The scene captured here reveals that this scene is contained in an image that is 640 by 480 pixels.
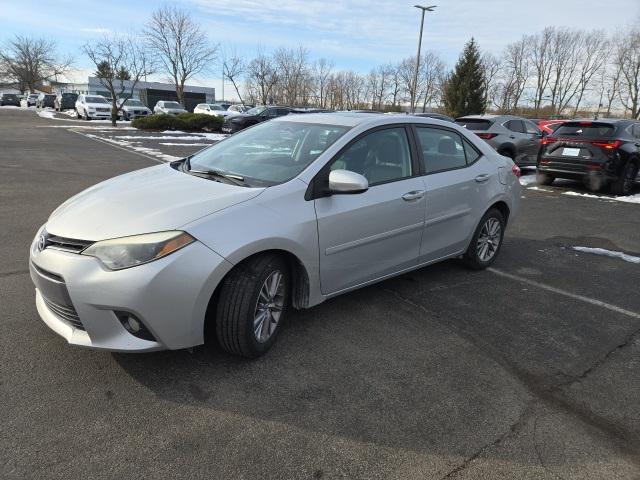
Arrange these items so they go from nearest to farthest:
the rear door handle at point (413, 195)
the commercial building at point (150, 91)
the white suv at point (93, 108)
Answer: the rear door handle at point (413, 195)
the white suv at point (93, 108)
the commercial building at point (150, 91)

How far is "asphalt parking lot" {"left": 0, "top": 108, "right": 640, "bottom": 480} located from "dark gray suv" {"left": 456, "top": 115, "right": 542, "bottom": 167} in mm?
8516

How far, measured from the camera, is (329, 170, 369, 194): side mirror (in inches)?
128

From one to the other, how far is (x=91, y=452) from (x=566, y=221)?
7.84m

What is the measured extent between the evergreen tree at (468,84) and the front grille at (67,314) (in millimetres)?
41065

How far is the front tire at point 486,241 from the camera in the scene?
198 inches

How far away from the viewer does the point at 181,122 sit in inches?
1035

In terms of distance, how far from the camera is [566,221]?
801 centimetres

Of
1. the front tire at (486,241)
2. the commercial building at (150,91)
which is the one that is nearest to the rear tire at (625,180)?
the front tire at (486,241)

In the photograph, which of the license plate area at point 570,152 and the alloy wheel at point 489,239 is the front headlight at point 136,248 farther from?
the license plate area at point 570,152

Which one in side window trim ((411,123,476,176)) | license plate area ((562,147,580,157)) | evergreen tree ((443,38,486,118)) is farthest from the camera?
evergreen tree ((443,38,486,118))

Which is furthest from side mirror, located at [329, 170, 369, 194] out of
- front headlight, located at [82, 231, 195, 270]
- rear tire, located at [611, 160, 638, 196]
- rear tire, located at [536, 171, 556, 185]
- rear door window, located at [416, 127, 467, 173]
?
rear tire, located at [536, 171, 556, 185]

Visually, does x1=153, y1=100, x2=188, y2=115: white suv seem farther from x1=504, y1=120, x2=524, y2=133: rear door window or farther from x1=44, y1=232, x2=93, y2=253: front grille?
x1=44, y1=232, x2=93, y2=253: front grille

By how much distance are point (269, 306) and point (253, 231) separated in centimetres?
58

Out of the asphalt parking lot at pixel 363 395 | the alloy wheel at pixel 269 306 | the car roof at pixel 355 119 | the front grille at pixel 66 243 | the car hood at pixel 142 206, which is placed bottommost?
the asphalt parking lot at pixel 363 395
